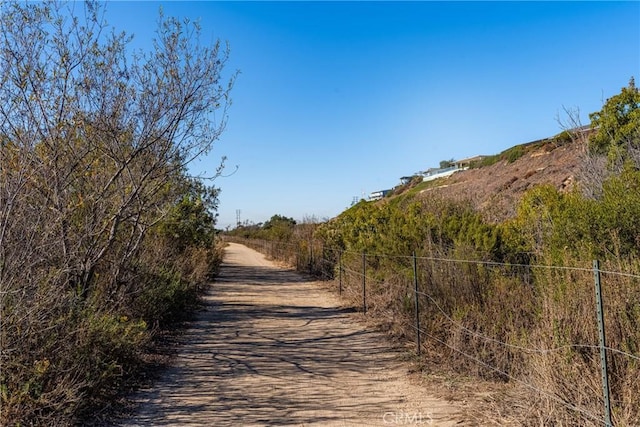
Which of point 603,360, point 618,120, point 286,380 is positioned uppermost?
point 618,120

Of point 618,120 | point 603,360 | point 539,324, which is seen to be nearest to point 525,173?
point 618,120

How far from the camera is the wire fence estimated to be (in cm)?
407

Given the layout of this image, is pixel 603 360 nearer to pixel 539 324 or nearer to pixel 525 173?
pixel 539 324

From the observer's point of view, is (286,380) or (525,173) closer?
(286,380)

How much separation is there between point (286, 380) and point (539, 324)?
11.0ft

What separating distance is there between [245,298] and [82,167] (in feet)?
29.0

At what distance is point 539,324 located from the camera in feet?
16.8

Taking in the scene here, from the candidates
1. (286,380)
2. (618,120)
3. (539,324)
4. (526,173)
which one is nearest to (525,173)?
(526,173)

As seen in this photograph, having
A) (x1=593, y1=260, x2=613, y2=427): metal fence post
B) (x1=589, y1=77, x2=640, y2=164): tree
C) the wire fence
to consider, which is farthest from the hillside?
(x1=593, y1=260, x2=613, y2=427): metal fence post

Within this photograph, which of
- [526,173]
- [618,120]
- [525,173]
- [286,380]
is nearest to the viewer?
[286,380]

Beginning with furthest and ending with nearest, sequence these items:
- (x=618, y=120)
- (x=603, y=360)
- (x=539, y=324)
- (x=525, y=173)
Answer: (x=525, y=173), (x=618, y=120), (x=539, y=324), (x=603, y=360)

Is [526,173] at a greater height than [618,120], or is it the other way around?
[526,173]

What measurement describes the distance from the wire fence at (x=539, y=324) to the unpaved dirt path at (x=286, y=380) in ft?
2.87

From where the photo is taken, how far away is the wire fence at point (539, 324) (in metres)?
4.07
